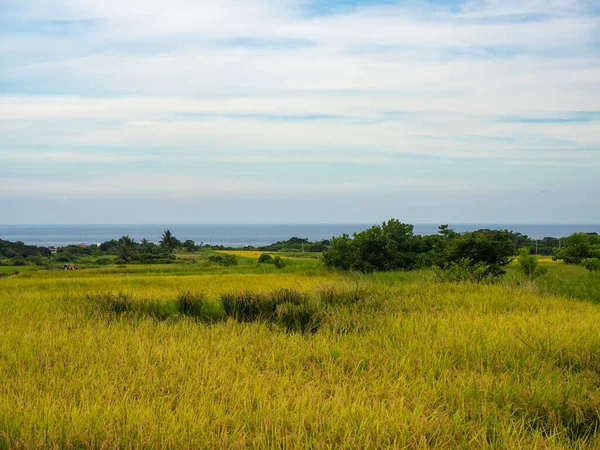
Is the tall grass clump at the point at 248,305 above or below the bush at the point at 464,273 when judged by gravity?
below

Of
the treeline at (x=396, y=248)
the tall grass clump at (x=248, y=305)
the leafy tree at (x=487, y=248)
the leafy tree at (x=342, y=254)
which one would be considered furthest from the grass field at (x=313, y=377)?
the leafy tree at (x=342, y=254)

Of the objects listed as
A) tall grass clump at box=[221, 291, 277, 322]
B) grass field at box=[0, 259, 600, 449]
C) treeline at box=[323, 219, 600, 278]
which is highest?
treeline at box=[323, 219, 600, 278]

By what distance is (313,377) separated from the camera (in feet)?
15.8

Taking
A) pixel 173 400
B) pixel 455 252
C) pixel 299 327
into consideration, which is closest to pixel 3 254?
pixel 455 252

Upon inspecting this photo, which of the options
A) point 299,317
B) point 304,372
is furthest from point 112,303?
point 304,372

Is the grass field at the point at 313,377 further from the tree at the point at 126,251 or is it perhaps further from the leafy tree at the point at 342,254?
the tree at the point at 126,251

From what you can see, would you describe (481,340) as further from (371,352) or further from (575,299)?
(575,299)

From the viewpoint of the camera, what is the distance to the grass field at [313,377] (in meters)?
3.50

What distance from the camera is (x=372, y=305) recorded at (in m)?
8.47

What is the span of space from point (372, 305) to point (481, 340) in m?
2.58

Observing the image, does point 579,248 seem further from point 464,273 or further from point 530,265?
point 464,273

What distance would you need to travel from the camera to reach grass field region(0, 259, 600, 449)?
3.50 meters

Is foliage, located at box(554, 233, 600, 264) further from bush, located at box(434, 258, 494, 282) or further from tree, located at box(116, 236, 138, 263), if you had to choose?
tree, located at box(116, 236, 138, 263)

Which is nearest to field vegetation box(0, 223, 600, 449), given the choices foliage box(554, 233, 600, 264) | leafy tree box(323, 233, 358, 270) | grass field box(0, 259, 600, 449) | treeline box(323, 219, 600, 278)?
grass field box(0, 259, 600, 449)
